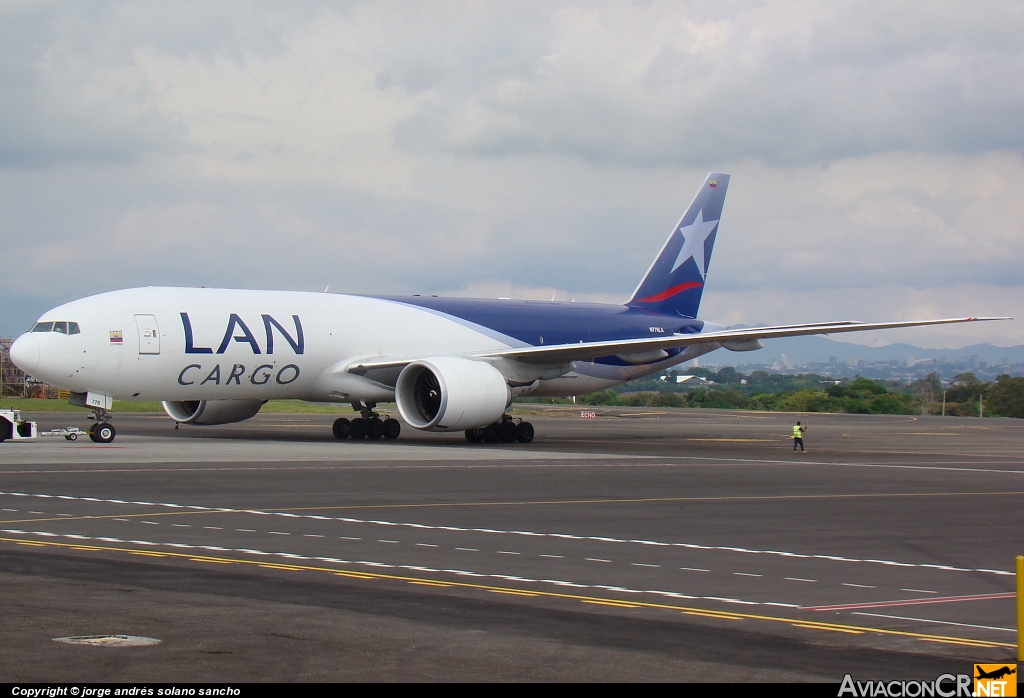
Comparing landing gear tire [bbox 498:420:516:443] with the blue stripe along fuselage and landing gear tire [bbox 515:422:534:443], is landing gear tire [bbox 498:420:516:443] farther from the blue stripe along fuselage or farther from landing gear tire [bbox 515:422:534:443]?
the blue stripe along fuselage

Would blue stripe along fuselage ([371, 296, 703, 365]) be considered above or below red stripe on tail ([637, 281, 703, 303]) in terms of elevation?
below

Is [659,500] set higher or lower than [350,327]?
lower

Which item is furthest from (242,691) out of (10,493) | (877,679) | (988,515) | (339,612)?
(988,515)

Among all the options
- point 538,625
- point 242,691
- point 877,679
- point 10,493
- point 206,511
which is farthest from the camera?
point 10,493

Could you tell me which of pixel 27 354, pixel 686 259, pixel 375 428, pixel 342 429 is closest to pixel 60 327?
pixel 27 354

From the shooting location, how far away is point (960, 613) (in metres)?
10.8

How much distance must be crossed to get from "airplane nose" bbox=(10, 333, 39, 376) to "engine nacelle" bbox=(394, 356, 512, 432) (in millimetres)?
10160

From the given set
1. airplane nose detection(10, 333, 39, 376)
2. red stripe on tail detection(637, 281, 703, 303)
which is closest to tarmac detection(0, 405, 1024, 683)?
airplane nose detection(10, 333, 39, 376)

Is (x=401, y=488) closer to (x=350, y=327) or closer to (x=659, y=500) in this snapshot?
(x=659, y=500)

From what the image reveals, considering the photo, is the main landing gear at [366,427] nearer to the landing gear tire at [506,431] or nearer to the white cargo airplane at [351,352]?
the white cargo airplane at [351,352]

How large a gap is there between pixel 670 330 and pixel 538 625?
36.5 metres

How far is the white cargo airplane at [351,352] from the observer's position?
1273 inches

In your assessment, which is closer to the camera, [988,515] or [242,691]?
[242,691]

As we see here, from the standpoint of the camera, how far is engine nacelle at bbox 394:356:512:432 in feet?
113
